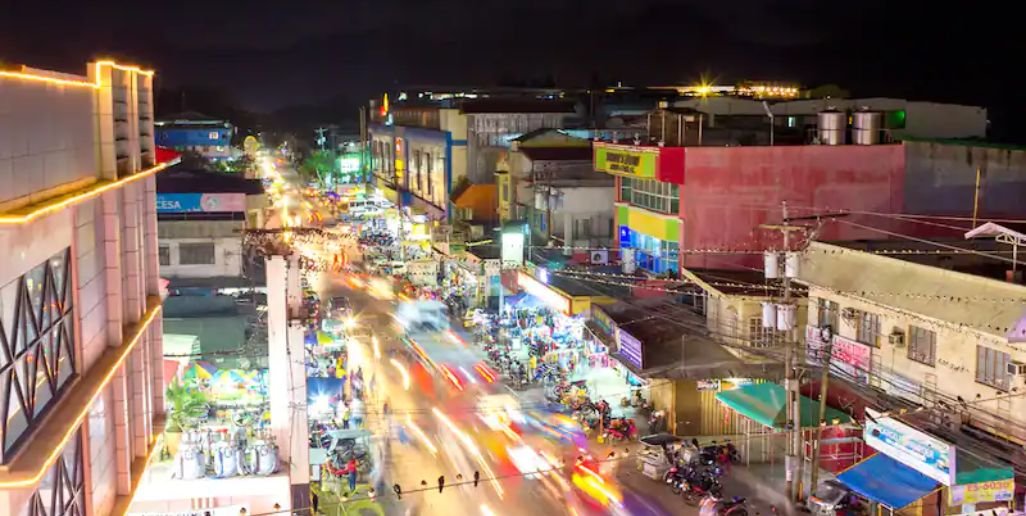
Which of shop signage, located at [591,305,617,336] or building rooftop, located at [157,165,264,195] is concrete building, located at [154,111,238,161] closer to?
building rooftop, located at [157,165,264,195]

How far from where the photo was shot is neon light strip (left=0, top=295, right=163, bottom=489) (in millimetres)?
6341

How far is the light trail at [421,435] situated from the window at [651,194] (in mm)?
8759

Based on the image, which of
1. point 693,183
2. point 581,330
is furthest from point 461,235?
point 693,183

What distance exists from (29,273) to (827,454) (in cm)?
1762

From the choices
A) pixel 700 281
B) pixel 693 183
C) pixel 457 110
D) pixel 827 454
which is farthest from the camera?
pixel 457 110

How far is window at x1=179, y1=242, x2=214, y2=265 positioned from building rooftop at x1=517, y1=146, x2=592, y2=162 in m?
13.9

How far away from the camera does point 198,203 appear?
108ft

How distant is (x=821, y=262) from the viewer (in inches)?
878

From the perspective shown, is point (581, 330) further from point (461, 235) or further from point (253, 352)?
point (461, 235)

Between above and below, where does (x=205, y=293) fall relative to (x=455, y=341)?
above

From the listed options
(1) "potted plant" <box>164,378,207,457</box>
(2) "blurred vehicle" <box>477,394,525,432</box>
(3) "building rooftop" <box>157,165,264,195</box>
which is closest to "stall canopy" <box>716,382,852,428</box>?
(2) "blurred vehicle" <box>477,394,525,432</box>

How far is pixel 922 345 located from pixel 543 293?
1506 centimetres

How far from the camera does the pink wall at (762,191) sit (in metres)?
28.1

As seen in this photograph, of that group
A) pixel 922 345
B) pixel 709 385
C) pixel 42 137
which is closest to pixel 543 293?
pixel 709 385
